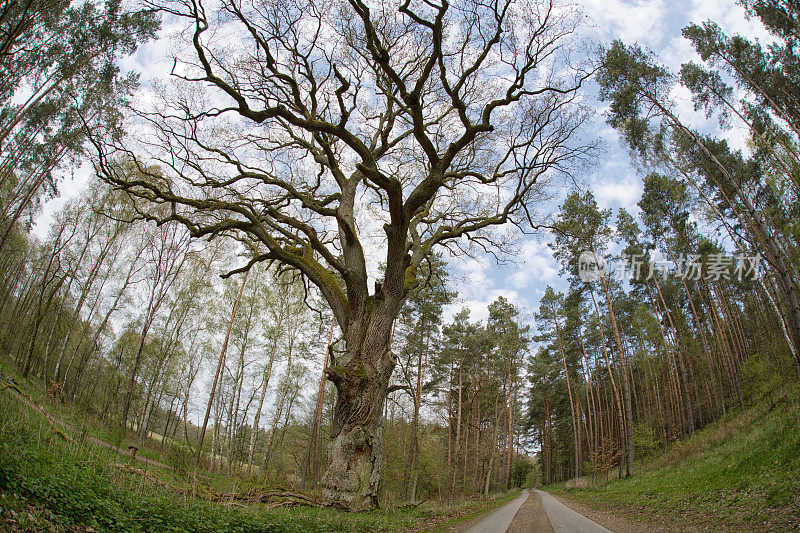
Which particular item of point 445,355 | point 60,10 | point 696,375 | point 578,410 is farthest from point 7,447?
point 696,375

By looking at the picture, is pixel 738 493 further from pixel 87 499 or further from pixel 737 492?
pixel 87 499

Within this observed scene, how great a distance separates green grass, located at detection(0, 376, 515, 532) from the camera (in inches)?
110

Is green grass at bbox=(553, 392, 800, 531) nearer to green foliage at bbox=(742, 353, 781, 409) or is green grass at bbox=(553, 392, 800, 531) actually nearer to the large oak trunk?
green foliage at bbox=(742, 353, 781, 409)

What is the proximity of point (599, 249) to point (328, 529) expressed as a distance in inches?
776

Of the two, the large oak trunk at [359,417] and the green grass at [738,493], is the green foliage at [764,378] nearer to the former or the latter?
the green grass at [738,493]

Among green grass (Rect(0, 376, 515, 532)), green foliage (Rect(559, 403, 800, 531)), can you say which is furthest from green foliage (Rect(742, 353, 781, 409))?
green grass (Rect(0, 376, 515, 532))

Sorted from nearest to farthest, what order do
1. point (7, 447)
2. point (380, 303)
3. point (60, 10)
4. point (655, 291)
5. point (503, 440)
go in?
point (7, 447) < point (380, 303) < point (60, 10) < point (655, 291) < point (503, 440)

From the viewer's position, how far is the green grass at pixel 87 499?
9.16 ft

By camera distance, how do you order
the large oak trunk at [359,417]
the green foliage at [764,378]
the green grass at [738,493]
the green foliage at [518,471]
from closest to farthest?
the green grass at [738,493]
the large oak trunk at [359,417]
the green foliage at [764,378]
the green foliage at [518,471]

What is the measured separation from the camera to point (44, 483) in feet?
10.3

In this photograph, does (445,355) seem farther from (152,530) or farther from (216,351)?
(152,530)

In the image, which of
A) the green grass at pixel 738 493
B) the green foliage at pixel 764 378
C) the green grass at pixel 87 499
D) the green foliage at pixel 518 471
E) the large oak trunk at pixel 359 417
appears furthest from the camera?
the green foliage at pixel 518 471

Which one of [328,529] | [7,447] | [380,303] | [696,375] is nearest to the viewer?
[7,447]

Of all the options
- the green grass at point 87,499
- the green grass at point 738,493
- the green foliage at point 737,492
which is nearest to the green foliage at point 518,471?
the green grass at point 738,493
